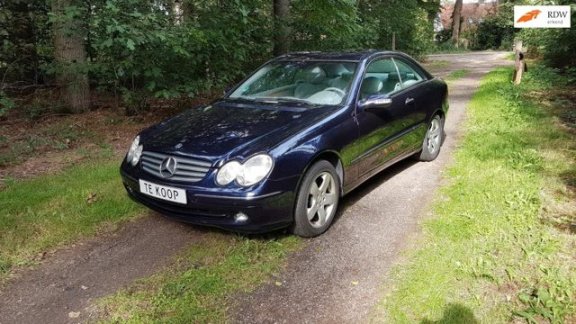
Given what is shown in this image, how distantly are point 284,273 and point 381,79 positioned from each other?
2.56 meters

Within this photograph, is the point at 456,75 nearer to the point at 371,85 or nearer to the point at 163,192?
the point at 371,85

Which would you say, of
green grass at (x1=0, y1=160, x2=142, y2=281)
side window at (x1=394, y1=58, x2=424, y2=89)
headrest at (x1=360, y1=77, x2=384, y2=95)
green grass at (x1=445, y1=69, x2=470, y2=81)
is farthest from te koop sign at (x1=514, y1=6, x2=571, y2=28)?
green grass at (x1=0, y1=160, x2=142, y2=281)

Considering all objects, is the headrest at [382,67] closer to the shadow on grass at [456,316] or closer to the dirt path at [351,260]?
the dirt path at [351,260]

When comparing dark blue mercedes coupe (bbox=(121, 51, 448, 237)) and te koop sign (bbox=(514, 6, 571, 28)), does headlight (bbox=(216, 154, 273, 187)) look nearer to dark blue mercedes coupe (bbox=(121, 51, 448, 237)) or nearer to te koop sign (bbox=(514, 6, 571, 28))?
dark blue mercedes coupe (bbox=(121, 51, 448, 237))

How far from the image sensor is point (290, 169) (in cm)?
355

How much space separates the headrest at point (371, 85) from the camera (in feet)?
15.2

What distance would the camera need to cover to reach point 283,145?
3.58 meters

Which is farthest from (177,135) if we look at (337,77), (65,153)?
(65,153)

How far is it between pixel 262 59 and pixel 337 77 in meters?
5.51

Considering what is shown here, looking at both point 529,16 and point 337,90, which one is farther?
point 529,16

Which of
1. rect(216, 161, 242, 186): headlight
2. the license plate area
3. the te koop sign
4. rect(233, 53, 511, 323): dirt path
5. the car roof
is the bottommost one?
rect(233, 53, 511, 323): dirt path

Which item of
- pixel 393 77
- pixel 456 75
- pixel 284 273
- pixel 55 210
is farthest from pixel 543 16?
pixel 55 210

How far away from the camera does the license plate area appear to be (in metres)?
3.52

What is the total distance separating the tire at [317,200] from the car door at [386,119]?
1.59ft
